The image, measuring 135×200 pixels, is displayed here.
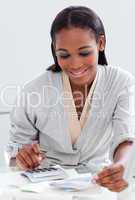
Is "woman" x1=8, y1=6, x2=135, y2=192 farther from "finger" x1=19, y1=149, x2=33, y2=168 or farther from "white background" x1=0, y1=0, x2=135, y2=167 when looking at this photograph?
"white background" x1=0, y1=0, x2=135, y2=167

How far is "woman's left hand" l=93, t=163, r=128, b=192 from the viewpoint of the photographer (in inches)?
45.3

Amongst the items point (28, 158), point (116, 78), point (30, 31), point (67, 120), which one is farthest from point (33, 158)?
point (30, 31)

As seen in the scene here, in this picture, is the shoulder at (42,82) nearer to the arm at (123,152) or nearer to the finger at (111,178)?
the arm at (123,152)

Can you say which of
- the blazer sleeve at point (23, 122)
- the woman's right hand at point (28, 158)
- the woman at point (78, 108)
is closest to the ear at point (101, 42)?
the woman at point (78, 108)

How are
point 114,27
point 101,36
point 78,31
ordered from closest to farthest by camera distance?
point 78,31
point 101,36
point 114,27

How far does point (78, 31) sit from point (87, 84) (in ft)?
0.84

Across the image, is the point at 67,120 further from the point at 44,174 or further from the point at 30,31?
the point at 30,31

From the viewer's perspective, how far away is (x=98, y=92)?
1.53 m

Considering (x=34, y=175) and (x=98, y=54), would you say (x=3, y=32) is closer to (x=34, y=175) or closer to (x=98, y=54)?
(x=98, y=54)

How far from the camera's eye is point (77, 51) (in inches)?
54.4

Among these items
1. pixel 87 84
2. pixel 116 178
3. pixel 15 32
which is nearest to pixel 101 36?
pixel 87 84

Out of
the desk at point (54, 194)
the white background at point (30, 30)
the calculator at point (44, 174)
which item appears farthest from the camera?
the white background at point (30, 30)

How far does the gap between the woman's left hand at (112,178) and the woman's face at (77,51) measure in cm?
41

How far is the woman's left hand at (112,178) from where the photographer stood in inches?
45.3
